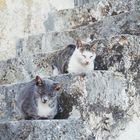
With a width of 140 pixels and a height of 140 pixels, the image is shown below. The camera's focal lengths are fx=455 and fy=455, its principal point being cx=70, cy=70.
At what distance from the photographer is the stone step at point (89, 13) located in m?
5.47

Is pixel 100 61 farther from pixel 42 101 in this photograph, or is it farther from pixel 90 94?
pixel 42 101

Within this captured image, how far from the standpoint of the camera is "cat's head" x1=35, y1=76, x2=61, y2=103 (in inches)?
140

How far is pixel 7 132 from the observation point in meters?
3.14

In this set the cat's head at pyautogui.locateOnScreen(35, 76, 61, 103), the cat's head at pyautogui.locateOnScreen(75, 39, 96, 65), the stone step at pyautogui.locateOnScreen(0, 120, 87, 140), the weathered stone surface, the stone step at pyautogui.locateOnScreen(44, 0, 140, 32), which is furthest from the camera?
the stone step at pyautogui.locateOnScreen(44, 0, 140, 32)

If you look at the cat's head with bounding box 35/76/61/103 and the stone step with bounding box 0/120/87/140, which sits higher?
the cat's head with bounding box 35/76/61/103

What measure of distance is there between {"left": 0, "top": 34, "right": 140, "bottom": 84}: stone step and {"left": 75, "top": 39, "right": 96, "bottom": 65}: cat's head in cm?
15

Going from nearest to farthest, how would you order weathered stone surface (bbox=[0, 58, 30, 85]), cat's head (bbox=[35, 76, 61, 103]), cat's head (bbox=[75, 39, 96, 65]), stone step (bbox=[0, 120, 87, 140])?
1. stone step (bbox=[0, 120, 87, 140])
2. cat's head (bbox=[35, 76, 61, 103])
3. cat's head (bbox=[75, 39, 96, 65])
4. weathered stone surface (bbox=[0, 58, 30, 85])

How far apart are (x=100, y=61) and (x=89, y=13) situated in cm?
149

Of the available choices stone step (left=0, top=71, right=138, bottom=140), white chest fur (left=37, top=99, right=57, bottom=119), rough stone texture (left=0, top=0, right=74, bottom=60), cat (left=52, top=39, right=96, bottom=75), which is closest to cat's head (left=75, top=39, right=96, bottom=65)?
cat (left=52, top=39, right=96, bottom=75)

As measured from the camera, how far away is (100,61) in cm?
426

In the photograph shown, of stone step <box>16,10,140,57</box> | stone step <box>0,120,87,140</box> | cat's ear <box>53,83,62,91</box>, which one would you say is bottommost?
stone step <box>0,120,87,140</box>

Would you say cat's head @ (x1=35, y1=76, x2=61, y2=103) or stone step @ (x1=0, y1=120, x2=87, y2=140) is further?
cat's head @ (x1=35, y1=76, x2=61, y2=103)

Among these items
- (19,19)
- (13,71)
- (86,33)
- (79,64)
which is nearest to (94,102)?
(79,64)

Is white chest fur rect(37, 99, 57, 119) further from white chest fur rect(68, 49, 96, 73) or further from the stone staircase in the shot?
white chest fur rect(68, 49, 96, 73)
